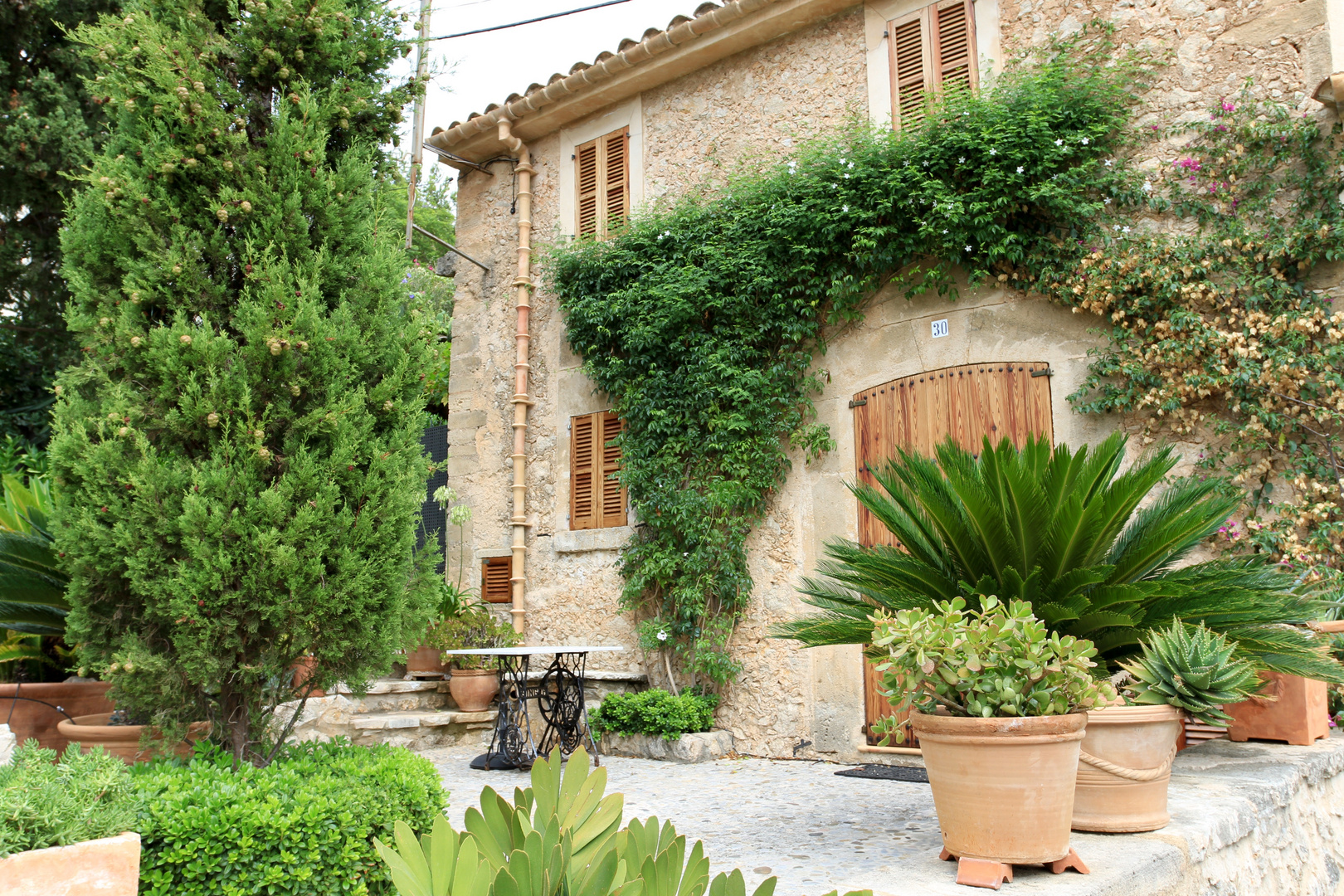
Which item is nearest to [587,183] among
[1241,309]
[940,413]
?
[940,413]

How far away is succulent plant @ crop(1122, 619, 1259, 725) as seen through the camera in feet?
9.81

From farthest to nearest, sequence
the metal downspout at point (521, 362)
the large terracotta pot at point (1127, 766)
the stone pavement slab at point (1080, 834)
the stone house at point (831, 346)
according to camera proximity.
Answer: the metal downspout at point (521, 362)
the stone house at point (831, 346)
the large terracotta pot at point (1127, 766)
the stone pavement slab at point (1080, 834)

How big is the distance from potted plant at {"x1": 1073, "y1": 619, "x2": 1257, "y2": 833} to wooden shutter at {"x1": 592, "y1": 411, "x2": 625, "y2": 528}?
4.92 metres

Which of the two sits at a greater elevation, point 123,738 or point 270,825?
point 123,738

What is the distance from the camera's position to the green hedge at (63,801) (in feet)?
6.97

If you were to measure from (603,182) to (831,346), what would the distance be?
291 cm

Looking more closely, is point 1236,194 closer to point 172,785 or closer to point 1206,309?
point 1206,309

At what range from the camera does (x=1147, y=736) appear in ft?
9.64

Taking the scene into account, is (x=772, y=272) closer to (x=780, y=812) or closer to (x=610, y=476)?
(x=610, y=476)

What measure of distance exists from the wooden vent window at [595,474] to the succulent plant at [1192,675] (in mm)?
4873

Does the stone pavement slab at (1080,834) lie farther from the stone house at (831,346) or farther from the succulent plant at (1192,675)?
the stone house at (831,346)

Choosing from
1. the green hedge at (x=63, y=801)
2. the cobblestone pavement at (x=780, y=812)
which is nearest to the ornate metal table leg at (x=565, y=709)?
the cobblestone pavement at (x=780, y=812)

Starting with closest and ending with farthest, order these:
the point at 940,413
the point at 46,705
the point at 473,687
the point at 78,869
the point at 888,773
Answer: the point at 78,869 < the point at 46,705 < the point at 888,773 < the point at 940,413 < the point at 473,687

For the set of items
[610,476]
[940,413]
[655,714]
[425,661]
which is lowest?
[655,714]
